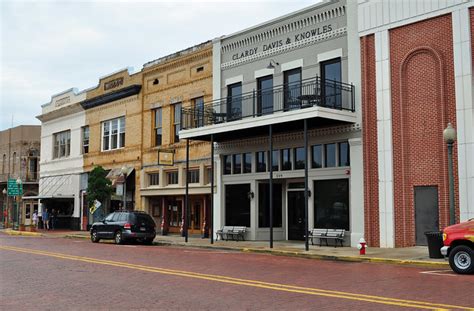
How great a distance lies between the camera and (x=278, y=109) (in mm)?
24188

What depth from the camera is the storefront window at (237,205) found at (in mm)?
26094

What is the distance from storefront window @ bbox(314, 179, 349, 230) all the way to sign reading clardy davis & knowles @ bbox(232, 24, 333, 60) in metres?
5.97

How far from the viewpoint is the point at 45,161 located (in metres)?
44.4

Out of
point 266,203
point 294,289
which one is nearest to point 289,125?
point 266,203

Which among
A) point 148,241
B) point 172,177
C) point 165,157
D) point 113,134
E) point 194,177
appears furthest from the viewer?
point 113,134

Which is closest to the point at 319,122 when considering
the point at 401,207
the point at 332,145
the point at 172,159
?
the point at 332,145

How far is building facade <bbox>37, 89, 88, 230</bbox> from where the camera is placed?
130ft

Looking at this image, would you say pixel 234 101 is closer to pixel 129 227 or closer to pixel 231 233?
pixel 231 233

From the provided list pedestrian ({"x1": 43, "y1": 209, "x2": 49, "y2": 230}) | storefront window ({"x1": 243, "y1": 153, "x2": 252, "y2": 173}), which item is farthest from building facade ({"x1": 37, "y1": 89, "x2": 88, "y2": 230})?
storefront window ({"x1": 243, "y1": 153, "x2": 252, "y2": 173})

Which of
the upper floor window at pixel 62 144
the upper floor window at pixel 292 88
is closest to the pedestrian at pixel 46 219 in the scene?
the upper floor window at pixel 62 144

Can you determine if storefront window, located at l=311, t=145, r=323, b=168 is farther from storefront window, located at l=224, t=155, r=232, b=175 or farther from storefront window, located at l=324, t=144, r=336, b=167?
storefront window, located at l=224, t=155, r=232, b=175

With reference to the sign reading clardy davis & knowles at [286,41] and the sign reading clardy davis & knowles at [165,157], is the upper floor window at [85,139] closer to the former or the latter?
the sign reading clardy davis & knowles at [165,157]

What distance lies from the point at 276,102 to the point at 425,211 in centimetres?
791

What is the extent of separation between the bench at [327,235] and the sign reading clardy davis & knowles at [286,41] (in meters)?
7.83
